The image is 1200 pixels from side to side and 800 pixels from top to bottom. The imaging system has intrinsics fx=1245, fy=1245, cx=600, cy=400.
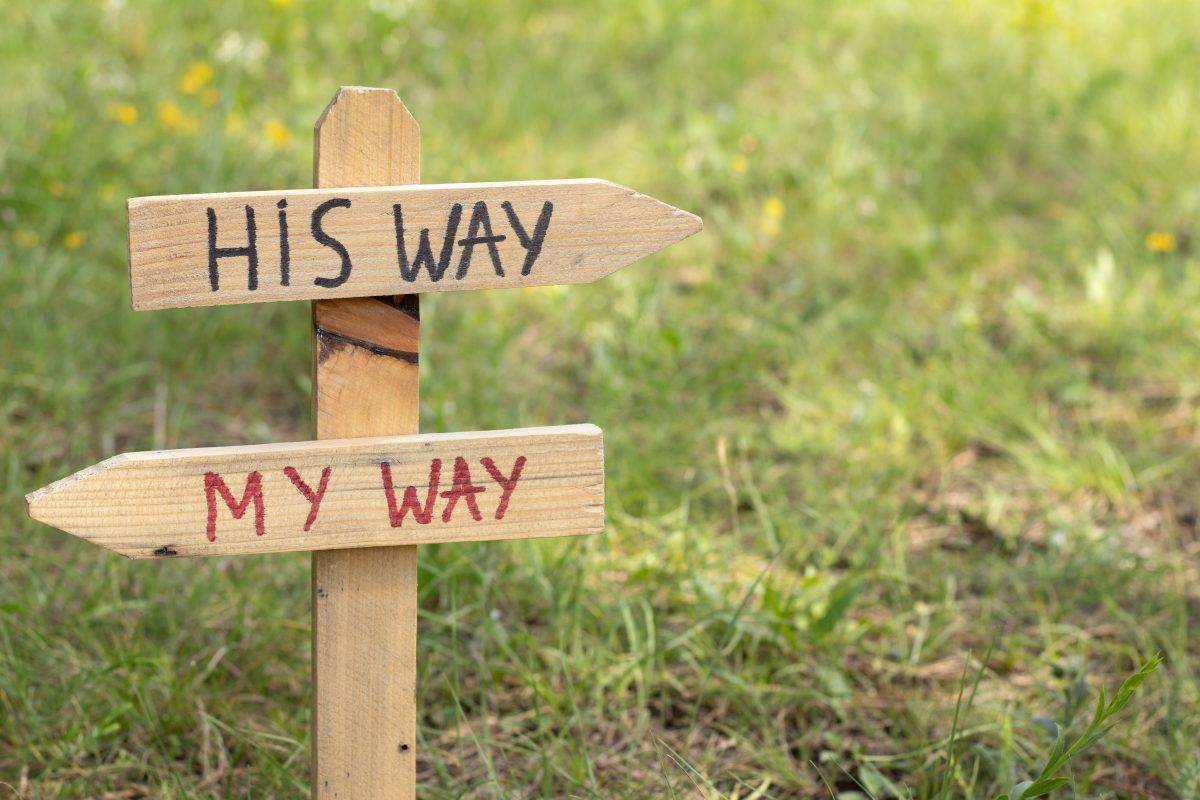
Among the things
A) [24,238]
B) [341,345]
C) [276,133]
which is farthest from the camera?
[276,133]

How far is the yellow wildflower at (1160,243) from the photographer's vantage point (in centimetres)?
379

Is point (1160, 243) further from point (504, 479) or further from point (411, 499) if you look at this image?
point (411, 499)

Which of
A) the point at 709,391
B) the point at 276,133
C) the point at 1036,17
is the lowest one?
the point at 709,391

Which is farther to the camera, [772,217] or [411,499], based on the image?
[772,217]

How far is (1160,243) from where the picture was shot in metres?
3.79

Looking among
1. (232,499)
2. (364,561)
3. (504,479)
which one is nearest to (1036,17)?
(504,479)

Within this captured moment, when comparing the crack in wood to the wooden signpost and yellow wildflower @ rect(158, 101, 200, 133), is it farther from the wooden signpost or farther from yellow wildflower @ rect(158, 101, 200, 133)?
yellow wildflower @ rect(158, 101, 200, 133)

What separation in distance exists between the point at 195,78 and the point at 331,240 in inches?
125

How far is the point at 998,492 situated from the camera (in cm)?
314

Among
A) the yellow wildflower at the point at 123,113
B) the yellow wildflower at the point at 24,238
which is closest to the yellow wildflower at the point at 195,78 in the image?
the yellow wildflower at the point at 123,113

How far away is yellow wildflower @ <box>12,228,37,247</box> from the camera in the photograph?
3.56 meters

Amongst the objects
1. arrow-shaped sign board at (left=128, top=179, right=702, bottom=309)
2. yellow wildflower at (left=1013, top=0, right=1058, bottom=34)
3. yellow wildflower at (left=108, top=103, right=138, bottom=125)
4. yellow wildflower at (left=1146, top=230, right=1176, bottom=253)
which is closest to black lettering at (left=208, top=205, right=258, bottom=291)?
arrow-shaped sign board at (left=128, top=179, right=702, bottom=309)

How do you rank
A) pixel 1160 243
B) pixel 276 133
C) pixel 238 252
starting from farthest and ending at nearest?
pixel 276 133, pixel 1160 243, pixel 238 252

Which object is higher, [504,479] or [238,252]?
[238,252]
